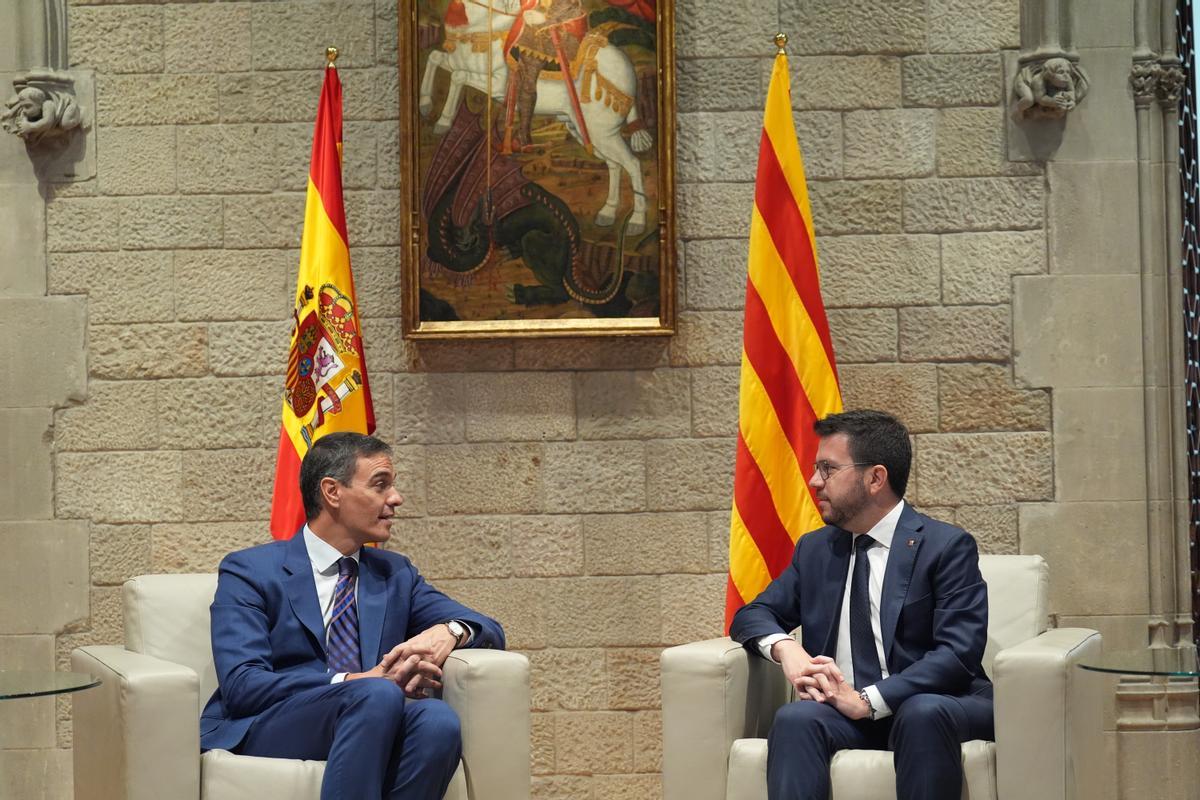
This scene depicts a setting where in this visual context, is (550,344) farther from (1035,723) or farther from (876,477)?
(1035,723)

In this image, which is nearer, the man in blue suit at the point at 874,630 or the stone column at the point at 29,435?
the man in blue suit at the point at 874,630

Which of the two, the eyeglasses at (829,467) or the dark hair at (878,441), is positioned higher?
the dark hair at (878,441)

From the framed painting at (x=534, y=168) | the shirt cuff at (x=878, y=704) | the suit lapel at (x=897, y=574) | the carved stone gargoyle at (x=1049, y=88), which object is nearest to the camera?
the shirt cuff at (x=878, y=704)

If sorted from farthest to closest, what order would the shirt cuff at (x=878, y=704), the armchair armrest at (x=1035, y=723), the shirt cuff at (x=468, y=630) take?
the shirt cuff at (x=468, y=630), the shirt cuff at (x=878, y=704), the armchair armrest at (x=1035, y=723)

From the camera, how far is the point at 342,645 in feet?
11.9

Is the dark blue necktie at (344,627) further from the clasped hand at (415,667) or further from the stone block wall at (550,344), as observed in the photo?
the stone block wall at (550,344)

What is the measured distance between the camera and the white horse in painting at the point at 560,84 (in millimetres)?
4949

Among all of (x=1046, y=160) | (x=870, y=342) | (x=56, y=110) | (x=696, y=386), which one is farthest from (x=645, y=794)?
(x=56, y=110)

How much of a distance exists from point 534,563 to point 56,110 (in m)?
2.18

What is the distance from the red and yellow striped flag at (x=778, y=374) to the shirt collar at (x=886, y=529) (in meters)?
0.77

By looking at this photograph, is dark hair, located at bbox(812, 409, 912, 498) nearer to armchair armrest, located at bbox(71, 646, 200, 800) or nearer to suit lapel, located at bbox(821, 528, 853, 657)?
suit lapel, located at bbox(821, 528, 853, 657)

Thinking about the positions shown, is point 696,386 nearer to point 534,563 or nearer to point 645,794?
point 534,563

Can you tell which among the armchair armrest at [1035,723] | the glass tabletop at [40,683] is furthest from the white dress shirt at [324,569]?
the armchair armrest at [1035,723]

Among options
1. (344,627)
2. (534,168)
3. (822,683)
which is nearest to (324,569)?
(344,627)
